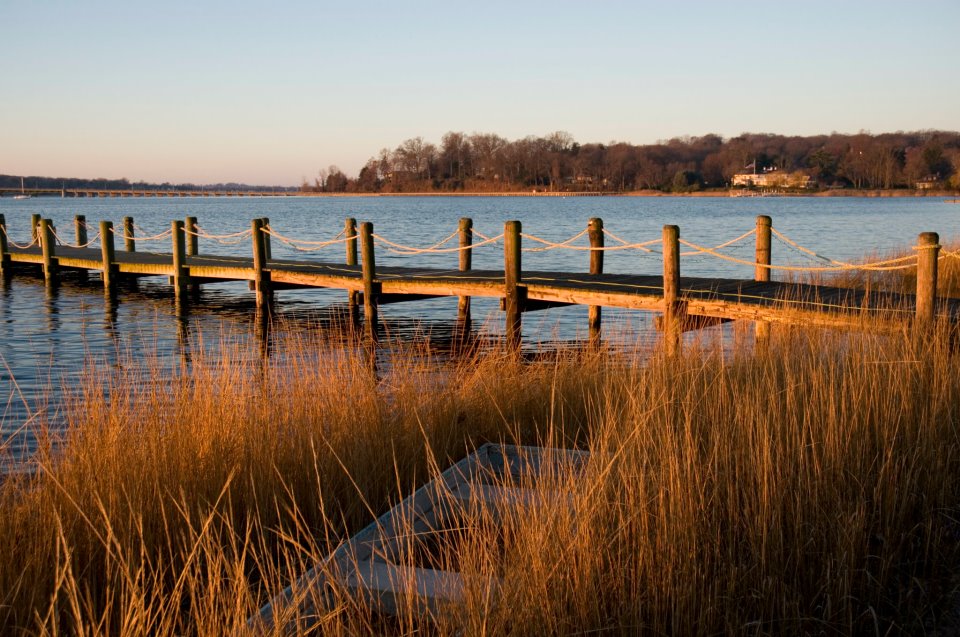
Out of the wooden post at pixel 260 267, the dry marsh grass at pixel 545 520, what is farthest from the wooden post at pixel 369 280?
the dry marsh grass at pixel 545 520

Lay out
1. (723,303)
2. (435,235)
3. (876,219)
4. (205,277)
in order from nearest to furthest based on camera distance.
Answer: (723,303), (205,277), (435,235), (876,219)

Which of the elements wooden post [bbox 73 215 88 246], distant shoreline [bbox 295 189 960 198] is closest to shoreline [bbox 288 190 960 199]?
distant shoreline [bbox 295 189 960 198]

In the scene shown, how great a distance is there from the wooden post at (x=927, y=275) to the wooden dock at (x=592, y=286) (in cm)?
1

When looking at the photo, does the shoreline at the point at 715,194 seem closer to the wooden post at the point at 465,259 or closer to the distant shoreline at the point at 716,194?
the distant shoreline at the point at 716,194

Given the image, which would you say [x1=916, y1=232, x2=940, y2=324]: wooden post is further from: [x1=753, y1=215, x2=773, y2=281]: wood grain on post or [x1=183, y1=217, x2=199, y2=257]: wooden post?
[x1=183, y1=217, x2=199, y2=257]: wooden post

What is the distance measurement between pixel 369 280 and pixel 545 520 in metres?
12.4

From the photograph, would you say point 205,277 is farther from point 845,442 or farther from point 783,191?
point 783,191

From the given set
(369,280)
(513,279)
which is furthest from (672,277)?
(369,280)

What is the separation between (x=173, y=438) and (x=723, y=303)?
7.40 meters

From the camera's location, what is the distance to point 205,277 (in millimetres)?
19609

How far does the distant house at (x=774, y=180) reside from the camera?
140 metres

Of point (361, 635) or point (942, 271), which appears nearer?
point (361, 635)

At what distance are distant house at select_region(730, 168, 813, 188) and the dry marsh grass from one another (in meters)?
145

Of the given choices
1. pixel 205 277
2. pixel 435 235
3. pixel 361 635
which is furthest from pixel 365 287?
pixel 435 235
